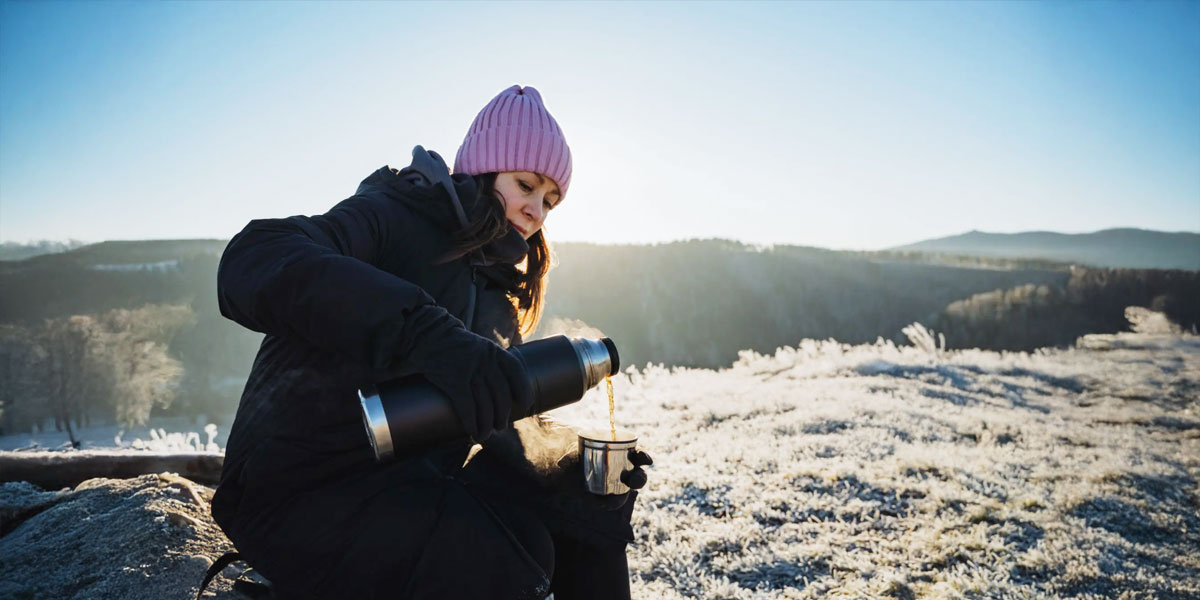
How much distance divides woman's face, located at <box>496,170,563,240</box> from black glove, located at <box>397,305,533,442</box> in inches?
36.9

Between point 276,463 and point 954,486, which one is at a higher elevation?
point 276,463

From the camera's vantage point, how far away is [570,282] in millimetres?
45000

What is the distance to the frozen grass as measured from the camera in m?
2.82

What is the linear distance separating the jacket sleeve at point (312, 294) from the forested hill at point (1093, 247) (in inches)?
3925

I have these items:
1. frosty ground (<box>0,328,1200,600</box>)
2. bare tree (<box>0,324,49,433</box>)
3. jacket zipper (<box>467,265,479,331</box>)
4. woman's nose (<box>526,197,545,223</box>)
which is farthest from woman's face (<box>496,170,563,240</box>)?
bare tree (<box>0,324,49,433</box>)

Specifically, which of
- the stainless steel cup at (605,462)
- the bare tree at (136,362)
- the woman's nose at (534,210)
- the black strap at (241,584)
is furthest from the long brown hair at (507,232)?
the bare tree at (136,362)

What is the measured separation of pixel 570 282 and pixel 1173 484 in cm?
4147

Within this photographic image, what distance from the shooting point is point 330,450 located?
4.43 ft

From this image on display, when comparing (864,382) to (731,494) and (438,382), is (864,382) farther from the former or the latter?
(438,382)

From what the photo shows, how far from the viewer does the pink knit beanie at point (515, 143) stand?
2.16 meters

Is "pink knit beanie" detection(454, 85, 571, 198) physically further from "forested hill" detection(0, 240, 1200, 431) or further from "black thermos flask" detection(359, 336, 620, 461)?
"black thermos flask" detection(359, 336, 620, 461)

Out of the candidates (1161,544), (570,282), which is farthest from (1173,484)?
(570,282)

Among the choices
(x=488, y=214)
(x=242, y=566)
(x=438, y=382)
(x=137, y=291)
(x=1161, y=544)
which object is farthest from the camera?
(x=137, y=291)

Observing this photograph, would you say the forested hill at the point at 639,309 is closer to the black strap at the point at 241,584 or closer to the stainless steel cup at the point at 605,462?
the stainless steel cup at the point at 605,462
